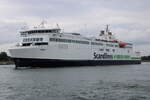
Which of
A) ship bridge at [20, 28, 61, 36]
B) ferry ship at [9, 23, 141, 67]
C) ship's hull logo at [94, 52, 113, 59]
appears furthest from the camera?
ship's hull logo at [94, 52, 113, 59]

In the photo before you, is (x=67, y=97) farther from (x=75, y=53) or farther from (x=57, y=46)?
(x=75, y=53)

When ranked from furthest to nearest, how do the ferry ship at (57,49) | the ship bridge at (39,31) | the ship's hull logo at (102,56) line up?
the ship's hull logo at (102,56) < the ship bridge at (39,31) < the ferry ship at (57,49)

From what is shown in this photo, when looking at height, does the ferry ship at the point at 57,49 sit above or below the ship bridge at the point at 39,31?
below

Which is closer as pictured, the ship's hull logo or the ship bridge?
the ship bridge

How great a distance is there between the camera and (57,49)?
6756 cm

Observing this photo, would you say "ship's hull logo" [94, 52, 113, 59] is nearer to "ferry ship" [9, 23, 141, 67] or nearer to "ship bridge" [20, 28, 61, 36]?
"ferry ship" [9, 23, 141, 67]

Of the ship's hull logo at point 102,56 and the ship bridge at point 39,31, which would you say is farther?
the ship's hull logo at point 102,56

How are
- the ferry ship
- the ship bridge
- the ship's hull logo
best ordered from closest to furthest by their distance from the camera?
the ferry ship, the ship bridge, the ship's hull logo

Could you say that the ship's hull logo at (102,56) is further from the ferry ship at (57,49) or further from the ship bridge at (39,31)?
the ship bridge at (39,31)

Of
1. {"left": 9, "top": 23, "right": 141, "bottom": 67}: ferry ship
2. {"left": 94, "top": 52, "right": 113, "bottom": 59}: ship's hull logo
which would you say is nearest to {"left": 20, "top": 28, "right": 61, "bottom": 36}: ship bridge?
{"left": 9, "top": 23, "right": 141, "bottom": 67}: ferry ship

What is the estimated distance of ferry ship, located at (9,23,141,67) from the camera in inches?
2478

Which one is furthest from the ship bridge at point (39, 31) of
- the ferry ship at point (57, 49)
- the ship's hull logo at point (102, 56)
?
the ship's hull logo at point (102, 56)

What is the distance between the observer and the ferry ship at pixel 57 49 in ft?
206

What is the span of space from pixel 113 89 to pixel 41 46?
38.1m
